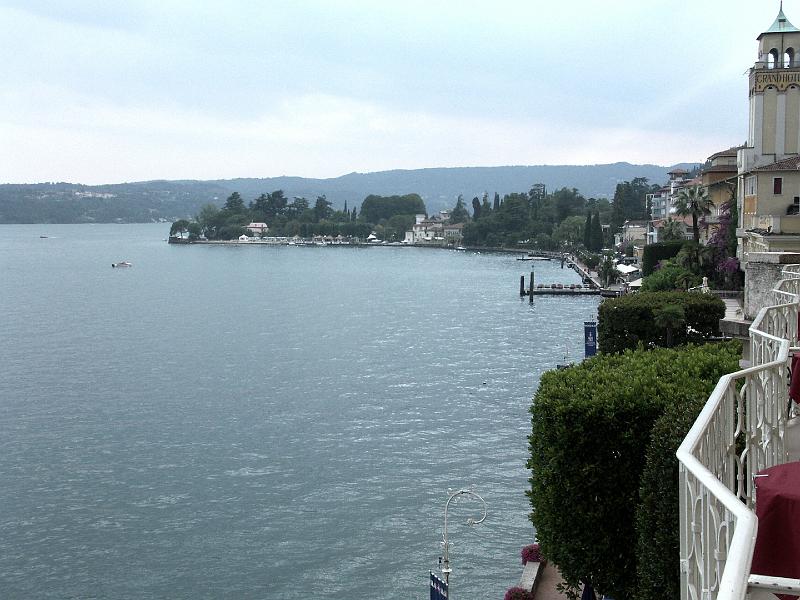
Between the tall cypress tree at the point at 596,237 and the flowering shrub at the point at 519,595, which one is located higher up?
the tall cypress tree at the point at 596,237

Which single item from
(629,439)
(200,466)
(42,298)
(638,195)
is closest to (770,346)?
(629,439)

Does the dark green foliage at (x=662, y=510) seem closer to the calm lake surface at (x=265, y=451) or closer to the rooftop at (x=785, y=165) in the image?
the calm lake surface at (x=265, y=451)

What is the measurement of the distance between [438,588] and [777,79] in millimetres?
34956

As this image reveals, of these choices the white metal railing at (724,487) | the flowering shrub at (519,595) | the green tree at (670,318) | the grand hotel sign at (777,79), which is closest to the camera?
the white metal railing at (724,487)

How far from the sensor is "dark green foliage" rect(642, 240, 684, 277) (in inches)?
2778

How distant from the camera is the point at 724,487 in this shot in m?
3.94

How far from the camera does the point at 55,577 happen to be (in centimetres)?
2306

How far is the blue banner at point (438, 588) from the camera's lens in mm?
17516

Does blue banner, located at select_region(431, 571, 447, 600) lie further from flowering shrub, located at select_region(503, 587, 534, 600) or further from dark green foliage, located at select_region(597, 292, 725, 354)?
dark green foliage, located at select_region(597, 292, 725, 354)

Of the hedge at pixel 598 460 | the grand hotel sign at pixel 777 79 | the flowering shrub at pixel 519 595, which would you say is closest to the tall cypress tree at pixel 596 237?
the grand hotel sign at pixel 777 79

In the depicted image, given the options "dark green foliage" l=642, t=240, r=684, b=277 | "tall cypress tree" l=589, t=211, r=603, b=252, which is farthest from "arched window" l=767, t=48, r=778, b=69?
"tall cypress tree" l=589, t=211, r=603, b=252

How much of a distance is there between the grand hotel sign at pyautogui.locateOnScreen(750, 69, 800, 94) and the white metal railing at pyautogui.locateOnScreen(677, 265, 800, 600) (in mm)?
39035

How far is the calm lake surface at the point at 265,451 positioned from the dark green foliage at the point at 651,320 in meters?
5.18

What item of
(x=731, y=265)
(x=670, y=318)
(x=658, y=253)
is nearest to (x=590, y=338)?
(x=731, y=265)
